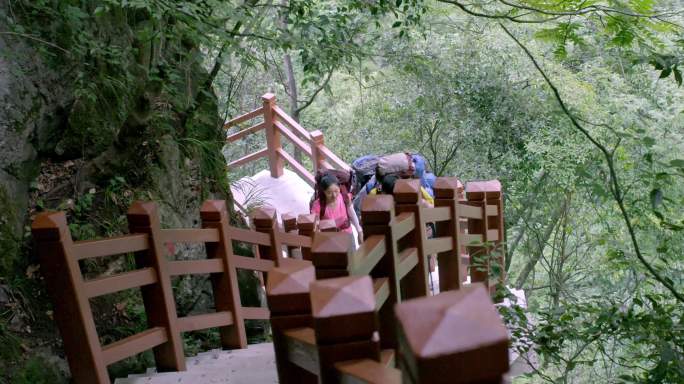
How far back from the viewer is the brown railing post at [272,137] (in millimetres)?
10885

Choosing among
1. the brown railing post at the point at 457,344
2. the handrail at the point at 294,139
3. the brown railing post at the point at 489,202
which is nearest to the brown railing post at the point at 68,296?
the brown railing post at the point at 457,344

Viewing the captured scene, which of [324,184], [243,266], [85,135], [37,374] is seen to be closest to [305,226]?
[324,184]

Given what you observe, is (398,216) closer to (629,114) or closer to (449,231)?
(449,231)

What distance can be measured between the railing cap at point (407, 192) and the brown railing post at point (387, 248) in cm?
60

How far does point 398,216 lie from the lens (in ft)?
10.7

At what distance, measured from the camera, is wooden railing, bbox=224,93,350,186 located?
971cm

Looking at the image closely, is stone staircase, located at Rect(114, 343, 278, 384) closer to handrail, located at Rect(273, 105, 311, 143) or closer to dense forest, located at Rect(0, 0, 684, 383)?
dense forest, located at Rect(0, 0, 684, 383)

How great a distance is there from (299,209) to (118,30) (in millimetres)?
5784

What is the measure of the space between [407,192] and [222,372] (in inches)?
56.5

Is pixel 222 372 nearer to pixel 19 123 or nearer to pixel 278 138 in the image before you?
pixel 19 123

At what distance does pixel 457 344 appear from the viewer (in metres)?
0.82

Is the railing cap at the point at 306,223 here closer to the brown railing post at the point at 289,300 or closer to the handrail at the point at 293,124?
the handrail at the point at 293,124

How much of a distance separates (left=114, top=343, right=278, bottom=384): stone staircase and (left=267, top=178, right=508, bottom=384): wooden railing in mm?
866

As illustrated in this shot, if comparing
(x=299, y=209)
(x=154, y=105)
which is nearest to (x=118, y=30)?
(x=154, y=105)
